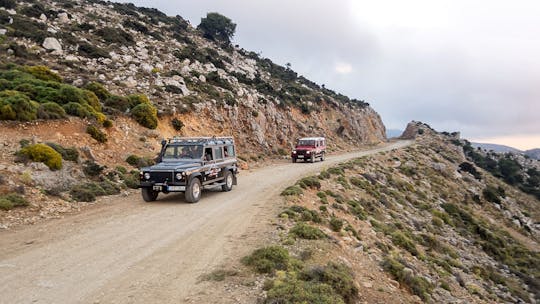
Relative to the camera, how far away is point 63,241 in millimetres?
9188

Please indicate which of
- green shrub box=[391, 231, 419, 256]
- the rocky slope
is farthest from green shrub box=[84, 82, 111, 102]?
green shrub box=[391, 231, 419, 256]

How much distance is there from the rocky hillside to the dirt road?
1.29 metres

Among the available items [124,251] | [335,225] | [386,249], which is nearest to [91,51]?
[124,251]

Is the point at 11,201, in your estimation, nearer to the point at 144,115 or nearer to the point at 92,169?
the point at 92,169

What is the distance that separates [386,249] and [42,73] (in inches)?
1023

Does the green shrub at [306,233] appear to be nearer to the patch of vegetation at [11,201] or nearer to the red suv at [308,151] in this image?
the patch of vegetation at [11,201]

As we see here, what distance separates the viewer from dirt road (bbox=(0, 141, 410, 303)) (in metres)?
6.43

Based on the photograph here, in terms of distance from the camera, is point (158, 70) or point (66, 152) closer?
point (66, 152)

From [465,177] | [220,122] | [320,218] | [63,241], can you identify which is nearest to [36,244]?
[63,241]

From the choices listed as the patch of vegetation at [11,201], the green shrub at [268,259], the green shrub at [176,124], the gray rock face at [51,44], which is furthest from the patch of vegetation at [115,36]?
the green shrub at [268,259]

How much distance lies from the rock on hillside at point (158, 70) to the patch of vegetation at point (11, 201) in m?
16.1

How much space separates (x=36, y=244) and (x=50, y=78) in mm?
20205

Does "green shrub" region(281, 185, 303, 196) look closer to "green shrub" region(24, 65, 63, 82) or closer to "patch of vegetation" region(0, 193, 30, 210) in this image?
"patch of vegetation" region(0, 193, 30, 210)

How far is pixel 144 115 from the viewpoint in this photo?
989 inches
